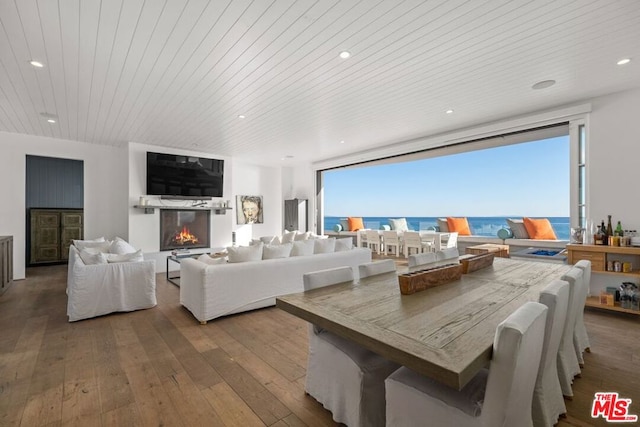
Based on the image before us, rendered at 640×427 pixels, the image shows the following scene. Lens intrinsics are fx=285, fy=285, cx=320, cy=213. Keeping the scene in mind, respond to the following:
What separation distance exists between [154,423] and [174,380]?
45 cm

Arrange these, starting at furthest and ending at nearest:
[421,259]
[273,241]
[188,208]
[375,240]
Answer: [375,240] < [188,208] < [273,241] < [421,259]

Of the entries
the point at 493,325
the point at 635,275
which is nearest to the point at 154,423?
the point at 493,325

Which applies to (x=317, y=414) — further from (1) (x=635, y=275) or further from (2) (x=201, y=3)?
(1) (x=635, y=275)

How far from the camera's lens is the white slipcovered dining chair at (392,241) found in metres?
8.06

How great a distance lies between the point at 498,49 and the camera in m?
2.68

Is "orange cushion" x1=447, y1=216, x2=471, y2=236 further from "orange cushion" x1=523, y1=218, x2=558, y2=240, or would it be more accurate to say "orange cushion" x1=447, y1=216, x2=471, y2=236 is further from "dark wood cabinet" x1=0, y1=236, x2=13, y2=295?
"dark wood cabinet" x1=0, y1=236, x2=13, y2=295

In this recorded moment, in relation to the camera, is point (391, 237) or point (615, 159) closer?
point (615, 159)

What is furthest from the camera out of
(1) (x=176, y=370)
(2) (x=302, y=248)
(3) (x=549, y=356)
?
(2) (x=302, y=248)

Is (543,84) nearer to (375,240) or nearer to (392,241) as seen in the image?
(392,241)

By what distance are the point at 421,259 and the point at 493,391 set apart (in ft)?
5.55

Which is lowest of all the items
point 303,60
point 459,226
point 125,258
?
point 125,258

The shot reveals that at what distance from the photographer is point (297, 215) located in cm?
867

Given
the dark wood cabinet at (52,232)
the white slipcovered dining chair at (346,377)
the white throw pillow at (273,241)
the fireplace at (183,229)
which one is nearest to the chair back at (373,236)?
the white throw pillow at (273,241)

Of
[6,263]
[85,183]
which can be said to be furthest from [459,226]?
[6,263]
